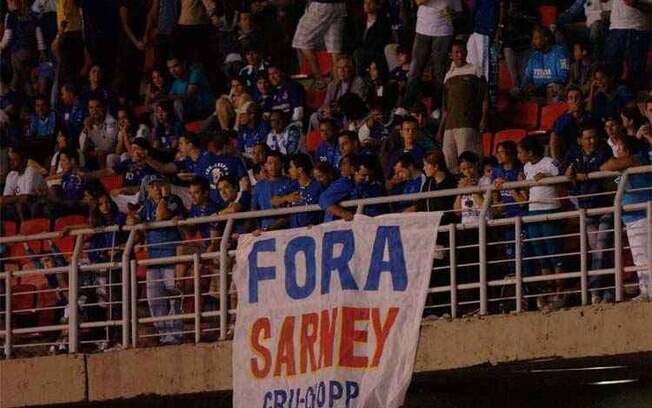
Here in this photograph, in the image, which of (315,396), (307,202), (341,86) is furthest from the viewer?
(341,86)

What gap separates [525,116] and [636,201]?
418 cm

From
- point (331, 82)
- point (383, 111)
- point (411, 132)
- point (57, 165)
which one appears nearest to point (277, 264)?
point (411, 132)

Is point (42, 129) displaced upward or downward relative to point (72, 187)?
upward

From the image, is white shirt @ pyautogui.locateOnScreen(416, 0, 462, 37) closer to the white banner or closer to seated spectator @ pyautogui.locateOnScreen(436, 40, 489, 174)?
seated spectator @ pyautogui.locateOnScreen(436, 40, 489, 174)

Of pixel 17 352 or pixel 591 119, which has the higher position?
pixel 591 119

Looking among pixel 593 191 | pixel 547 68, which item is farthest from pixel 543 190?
pixel 547 68

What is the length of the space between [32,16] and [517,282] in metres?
11.2

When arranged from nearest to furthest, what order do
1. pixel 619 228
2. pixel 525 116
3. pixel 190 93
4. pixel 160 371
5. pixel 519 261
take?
pixel 619 228 → pixel 519 261 → pixel 160 371 → pixel 525 116 → pixel 190 93

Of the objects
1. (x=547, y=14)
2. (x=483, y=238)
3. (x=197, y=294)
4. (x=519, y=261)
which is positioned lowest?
(x=197, y=294)

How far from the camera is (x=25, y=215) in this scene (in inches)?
810

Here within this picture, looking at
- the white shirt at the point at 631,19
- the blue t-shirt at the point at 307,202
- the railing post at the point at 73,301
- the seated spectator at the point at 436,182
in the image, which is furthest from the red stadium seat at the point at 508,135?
the railing post at the point at 73,301

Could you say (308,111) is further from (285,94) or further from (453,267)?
(453,267)

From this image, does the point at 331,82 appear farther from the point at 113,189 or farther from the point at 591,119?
the point at 591,119

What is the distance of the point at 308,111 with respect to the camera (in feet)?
65.9
